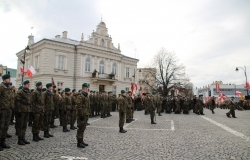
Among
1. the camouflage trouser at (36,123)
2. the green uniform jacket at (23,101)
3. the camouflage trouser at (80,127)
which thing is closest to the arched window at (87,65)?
the camouflage trouser at (36,123)

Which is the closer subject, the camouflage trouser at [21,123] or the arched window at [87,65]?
the camouflage trouser at [21,123]

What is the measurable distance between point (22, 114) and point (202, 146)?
258 inches

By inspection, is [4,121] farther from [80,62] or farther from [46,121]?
[80,62]

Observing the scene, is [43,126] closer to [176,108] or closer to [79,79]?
[176,108]

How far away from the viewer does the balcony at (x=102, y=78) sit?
34772 millimetres

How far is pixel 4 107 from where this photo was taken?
6.45 metres

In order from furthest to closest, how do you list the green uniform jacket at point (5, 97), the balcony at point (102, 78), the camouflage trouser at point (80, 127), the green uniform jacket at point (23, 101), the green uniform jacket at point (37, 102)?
the balcony at point (102, 78) < the green uniform jacket at point (37, 102) < the green uniform jacket at point (23, 101) < the camouflage trouser at point (80, 127) < the green uniform jacket at point (5, 97)

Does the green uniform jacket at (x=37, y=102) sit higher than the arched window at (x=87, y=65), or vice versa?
the arched window at (x=87, y=65)

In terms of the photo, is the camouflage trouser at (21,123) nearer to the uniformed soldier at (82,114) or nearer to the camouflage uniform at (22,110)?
the camouflage uniform at (22,110)

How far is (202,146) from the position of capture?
21.9ft

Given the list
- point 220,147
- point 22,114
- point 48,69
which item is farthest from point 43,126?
point 48,69

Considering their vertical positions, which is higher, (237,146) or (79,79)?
(79,79)

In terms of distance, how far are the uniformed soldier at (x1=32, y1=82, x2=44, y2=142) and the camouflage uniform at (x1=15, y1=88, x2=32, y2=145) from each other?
0.40 metres

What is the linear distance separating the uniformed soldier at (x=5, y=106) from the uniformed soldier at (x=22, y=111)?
415mm
